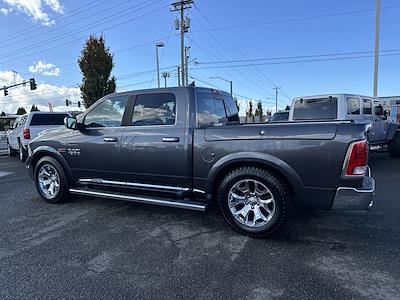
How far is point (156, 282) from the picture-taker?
123 inches

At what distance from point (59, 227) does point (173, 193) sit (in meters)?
1.69

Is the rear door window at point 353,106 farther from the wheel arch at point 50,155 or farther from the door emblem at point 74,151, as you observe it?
the wheel arch at point 50,155

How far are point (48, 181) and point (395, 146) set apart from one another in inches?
406

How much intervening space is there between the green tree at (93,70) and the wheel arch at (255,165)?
20159mm

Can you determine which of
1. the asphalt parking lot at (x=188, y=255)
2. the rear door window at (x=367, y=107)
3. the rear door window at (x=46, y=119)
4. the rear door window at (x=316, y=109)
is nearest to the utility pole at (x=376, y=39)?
the rear door window at (x=367, y=107)

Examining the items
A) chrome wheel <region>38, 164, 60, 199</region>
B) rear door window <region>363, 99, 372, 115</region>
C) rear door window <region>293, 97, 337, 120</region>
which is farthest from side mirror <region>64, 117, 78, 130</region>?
rear door window <region>363, 99, 372, 115</region>

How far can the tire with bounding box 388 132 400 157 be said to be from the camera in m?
10.7

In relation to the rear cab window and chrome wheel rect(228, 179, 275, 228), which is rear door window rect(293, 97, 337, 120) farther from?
chrome wheel rect(228, 179, 275, 228)

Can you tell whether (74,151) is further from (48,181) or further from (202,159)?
(202,159)

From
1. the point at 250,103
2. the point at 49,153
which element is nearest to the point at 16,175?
the point at 49,153

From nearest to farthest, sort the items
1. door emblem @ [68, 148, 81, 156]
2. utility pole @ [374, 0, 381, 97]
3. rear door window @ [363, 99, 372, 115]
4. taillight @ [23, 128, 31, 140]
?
door emblem @ [68, 148, 81, 156] → rear door window @ [363, 99, 372, 115] → taillight @ [23, 128, 31, 140] → utility pole @ [374, 0, 381, 97]

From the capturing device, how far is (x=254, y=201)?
4133mm

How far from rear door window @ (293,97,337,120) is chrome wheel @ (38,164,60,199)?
7.04 metres

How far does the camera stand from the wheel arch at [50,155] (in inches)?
220
